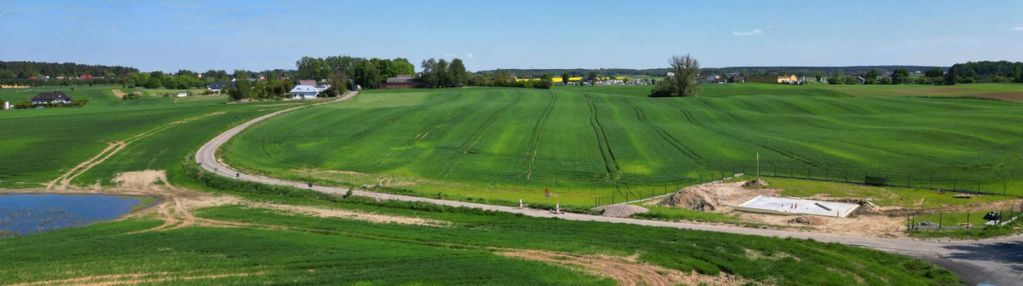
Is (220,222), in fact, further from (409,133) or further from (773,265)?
(409,133)

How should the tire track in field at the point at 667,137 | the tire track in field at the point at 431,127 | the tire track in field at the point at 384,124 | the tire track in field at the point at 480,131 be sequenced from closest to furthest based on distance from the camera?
the tire track in field at the point at 667,137
the tire track in field at the point at 480,131
the tire track in field at the point at 431,127
the tire track in field at the point at 384,124

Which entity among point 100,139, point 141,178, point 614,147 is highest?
point 100,139

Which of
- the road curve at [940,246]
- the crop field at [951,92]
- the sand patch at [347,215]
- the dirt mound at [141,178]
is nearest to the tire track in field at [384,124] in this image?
the dirt mound at [141,178]

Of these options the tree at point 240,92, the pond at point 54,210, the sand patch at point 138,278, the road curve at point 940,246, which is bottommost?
the pond at point 54,210

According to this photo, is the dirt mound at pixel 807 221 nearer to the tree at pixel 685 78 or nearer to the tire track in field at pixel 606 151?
the tire track in field at pixel 606 151

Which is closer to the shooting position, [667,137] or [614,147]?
[614,147]

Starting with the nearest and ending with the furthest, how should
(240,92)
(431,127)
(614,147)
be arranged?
(614,147) → (431,127) → (240,92)

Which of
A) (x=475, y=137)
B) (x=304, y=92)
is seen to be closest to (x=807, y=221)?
(x=475, y=137)

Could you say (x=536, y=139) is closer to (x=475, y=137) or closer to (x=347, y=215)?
(x=475, y=137)
